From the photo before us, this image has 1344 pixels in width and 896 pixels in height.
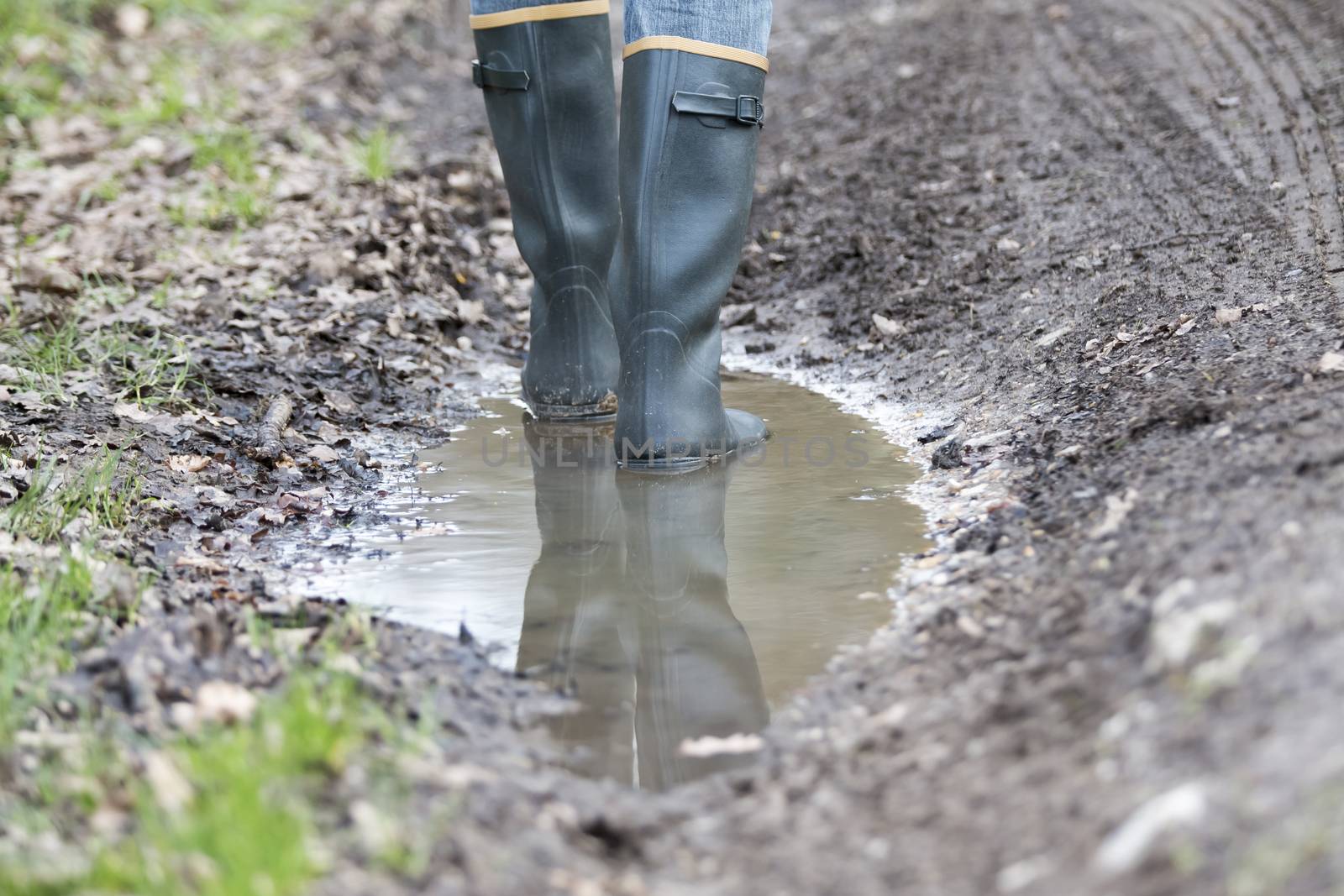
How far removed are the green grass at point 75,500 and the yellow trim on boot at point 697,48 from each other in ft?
4.36

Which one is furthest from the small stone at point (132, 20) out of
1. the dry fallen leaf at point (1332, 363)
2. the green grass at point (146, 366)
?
the dry fallen leaf at point (1332, 363)

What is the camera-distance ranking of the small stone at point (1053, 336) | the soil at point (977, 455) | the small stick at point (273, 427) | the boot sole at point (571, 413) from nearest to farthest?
the soil at point (977, 455) < the small stick at point (273, 427) < the small stone at point (1053, 336) < the boot sole at point (571, 413)

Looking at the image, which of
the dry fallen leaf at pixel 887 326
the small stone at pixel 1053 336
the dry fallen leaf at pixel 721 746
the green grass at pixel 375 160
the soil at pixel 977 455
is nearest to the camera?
the soil at pixel 977 455

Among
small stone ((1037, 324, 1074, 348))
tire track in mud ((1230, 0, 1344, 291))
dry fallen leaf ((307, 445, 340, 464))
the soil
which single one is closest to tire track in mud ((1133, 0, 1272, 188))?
the soil

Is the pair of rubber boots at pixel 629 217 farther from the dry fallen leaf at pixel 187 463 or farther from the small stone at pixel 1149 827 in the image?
the small stone at pixel 1149 827

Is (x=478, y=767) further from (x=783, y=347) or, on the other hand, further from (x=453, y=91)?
(x=453, y=91)

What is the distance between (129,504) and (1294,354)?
2.19m

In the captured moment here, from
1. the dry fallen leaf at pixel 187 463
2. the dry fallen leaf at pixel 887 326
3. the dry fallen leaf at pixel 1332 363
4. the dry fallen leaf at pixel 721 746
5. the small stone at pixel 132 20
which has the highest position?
the small stone at pixel 132 20

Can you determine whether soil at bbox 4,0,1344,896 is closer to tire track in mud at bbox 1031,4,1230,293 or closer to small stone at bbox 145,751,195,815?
tire track in mud at bbox 1031,4,1230,293

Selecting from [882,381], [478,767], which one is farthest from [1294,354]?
[478,767]

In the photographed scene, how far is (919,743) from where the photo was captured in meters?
1.48

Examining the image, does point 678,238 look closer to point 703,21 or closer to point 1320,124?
point 703,21

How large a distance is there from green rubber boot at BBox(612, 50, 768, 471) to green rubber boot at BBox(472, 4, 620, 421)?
0.32 metres

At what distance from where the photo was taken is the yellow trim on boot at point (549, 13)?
113 inches
